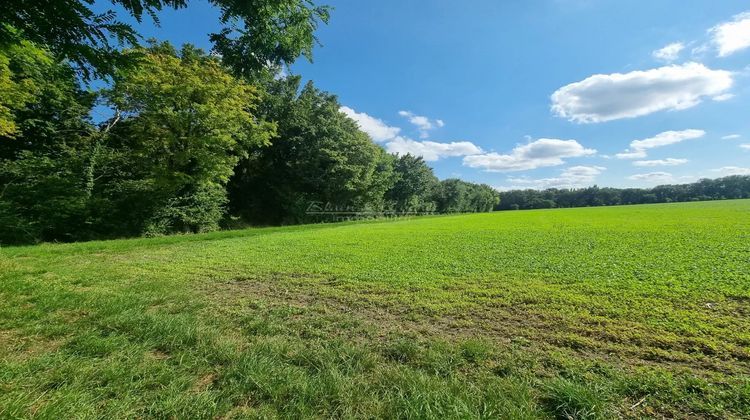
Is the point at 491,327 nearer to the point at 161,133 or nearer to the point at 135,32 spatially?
the point at 135,32

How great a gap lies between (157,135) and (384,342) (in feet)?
71.0

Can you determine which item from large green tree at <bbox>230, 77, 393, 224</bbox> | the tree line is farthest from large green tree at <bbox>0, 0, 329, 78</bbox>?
large green tree at <bbox>230, 77, 393, 224</bbox>

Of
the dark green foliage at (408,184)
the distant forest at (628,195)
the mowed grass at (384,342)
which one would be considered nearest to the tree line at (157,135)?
the mowed grass at (384,342)

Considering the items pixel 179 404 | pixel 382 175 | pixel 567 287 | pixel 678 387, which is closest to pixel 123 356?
pixel 179 404

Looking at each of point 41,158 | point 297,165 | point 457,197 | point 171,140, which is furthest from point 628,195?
point 41,158

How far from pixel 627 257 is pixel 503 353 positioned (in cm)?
684

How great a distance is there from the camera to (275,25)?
3.51 meters

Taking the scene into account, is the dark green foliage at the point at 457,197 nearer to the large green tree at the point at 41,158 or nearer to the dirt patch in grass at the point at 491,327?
the large green tree at the point at 41,158

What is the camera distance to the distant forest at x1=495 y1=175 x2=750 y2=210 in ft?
254

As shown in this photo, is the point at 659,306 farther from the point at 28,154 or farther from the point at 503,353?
the point at 28,154

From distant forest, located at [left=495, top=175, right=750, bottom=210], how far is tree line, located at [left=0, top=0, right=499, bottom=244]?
9232 centimetres

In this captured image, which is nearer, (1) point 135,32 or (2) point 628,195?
(1) point 135,32

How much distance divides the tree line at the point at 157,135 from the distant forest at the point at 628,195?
303 ft

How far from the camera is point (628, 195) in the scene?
9375 centimetres
